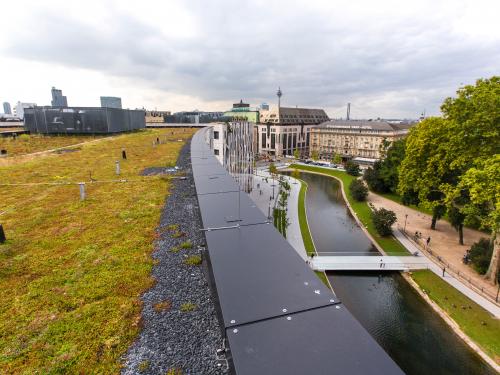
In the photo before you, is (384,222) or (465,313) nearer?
(465,313)

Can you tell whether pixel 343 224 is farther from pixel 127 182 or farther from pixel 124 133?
pixel 124 133

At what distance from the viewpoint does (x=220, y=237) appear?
7457 mm

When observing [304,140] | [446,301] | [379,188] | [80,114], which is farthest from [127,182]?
[304,140]

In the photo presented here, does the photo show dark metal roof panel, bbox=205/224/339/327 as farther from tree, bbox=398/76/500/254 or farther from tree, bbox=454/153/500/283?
tree, bbox=398/76/500/254

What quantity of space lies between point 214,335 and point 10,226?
40.0ft

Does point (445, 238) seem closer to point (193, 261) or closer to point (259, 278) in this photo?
point (193, 261)

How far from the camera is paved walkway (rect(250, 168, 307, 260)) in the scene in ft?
126

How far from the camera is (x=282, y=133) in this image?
124 meters

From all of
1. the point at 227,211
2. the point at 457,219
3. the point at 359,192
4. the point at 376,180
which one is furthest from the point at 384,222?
the point at 227,211

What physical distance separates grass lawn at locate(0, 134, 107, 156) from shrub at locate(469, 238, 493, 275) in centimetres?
6159

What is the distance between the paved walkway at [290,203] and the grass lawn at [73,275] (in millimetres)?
21374

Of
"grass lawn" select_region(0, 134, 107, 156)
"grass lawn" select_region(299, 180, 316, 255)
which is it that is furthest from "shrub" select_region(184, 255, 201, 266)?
"grass lawn" select_region(0, 134, 107, 156)

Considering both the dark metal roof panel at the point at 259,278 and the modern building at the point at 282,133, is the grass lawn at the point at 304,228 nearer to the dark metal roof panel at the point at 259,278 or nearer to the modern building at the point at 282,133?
the dark metal roof panel at the point at 259,278

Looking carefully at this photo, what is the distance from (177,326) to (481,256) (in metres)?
37.3
